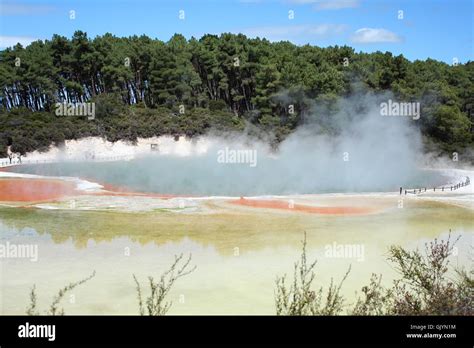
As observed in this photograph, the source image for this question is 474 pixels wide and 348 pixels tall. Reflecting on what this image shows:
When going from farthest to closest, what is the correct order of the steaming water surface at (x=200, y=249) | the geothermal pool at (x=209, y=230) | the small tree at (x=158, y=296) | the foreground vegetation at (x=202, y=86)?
1. the foreground vegetation at (x=202, y=86)
2. the geothermal pool at (x=209, y=230)
3. the steaming water surface at (x=200, y=249)
4. the small tree at (x=158, y=296)

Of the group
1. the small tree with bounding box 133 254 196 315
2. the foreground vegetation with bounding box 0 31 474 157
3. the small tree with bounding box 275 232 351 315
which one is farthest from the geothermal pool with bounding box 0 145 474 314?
the foreground vegetation with bounding box 0 31 474 157

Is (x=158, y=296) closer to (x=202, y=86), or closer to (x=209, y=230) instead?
(x=209, y=230)

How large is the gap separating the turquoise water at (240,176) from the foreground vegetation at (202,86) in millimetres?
6112

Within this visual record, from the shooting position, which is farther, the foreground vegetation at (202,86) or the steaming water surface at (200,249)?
the foreground vegetation at (202,86)

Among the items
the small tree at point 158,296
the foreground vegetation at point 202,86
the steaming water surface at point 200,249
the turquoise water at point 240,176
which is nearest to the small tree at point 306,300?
the small tree at point 158,296

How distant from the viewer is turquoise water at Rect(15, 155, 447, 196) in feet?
97.8

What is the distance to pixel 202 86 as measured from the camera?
198 ft

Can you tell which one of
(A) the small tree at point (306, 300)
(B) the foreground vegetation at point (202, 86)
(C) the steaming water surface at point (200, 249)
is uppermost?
(B) the foreground vegetation at point (202, 86)

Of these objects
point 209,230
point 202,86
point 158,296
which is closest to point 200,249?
point 209,230

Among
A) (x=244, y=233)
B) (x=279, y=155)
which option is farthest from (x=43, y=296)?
(x=279, y=155)

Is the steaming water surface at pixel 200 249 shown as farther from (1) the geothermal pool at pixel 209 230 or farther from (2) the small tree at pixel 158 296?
(2) the small tree at pixel 158 296

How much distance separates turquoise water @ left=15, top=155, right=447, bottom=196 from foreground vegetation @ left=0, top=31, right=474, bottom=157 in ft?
20.1

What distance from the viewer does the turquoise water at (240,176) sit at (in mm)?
29812
